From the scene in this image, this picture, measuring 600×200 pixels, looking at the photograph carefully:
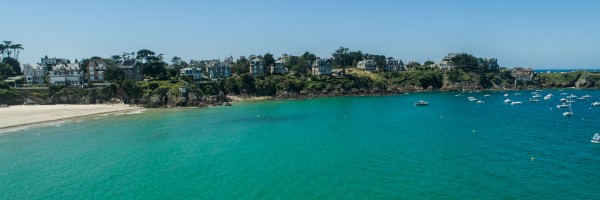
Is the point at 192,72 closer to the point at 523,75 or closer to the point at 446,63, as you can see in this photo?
the point at 446,63

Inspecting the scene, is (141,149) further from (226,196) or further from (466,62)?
(466,62)

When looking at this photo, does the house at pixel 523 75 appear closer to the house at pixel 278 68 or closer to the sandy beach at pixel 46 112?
the house at pixel 278 68

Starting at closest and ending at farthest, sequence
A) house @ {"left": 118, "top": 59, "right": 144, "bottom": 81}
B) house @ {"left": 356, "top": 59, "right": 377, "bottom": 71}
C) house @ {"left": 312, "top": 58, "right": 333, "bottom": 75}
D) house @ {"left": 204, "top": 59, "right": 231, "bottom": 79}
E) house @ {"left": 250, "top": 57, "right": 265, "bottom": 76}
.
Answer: house @ {"left": 118, "top": 59, "right": 144, "bottom": 81} → house @ {"left": 204, "top": 59, "right": 231, "bottom": 79} → house @ {"left": 250, "top": 57, "right": 265, "bottom": 76} → house @ {"left": 312, "top": 58, "right": 333, "bottom": 75} → house @ {"left": 356, "top": 59, "right": 377, "bottom": 71}

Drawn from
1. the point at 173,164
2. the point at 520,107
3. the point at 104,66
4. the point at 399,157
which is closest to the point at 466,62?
the point at 520,107

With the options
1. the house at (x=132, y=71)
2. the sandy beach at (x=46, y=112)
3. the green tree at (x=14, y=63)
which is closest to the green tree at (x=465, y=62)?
the house at (x=132, y=71)

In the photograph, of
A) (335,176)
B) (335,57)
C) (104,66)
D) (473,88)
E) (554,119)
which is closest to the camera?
(335,176)

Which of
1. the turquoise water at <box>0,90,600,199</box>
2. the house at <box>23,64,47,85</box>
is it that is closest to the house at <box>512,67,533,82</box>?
the turquoise water at <box>0,90,600,199</box>

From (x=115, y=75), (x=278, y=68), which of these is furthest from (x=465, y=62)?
(x=115, y=75)

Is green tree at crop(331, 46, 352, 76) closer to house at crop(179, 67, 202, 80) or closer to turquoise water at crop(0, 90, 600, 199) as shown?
house at crop(179, 67, 202, 80)
